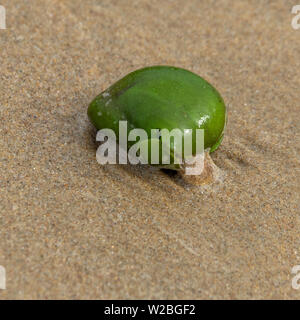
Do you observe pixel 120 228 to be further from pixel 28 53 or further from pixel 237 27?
pixel 237 27

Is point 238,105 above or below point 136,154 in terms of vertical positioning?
above

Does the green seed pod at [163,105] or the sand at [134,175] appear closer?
the sand at [134,175]

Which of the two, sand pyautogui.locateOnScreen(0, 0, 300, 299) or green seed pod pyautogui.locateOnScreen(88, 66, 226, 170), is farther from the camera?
green seed pod pyautogui.locateOnScreen(88, 66, 226, 170)
